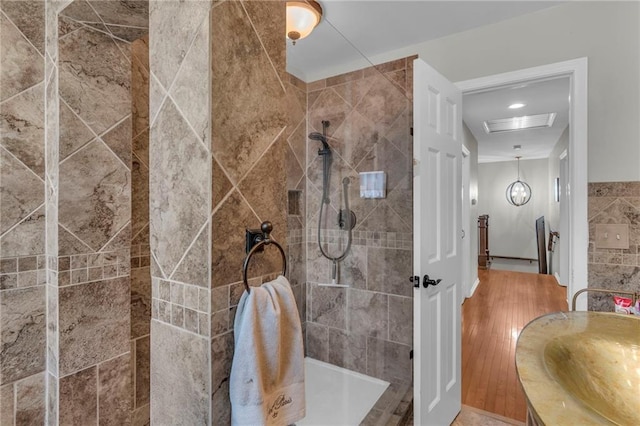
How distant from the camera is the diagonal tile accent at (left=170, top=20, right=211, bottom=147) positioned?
0.74 meters

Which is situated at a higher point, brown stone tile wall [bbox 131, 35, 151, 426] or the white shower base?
brown stone tile wall [bbox 131, 35, 151, 426]

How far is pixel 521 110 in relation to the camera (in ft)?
11.8

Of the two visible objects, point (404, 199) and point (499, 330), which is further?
point (499, 330)

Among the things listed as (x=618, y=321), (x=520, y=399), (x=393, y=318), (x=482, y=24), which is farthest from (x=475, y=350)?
(x=482, y=24)

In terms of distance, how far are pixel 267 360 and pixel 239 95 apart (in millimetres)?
673

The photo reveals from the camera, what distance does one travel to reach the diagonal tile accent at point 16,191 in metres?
1.06

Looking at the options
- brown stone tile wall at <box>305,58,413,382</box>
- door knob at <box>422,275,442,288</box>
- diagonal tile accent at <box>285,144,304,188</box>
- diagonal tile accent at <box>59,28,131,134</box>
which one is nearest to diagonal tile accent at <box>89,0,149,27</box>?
diagonal tile accent at <box>59,28,131,134</box>

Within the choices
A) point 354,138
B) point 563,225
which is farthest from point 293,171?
point 563,225

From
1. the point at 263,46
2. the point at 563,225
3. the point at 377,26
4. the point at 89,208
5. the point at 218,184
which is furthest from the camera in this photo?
the point at 563,225

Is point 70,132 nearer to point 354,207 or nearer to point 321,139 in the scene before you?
point 321,139

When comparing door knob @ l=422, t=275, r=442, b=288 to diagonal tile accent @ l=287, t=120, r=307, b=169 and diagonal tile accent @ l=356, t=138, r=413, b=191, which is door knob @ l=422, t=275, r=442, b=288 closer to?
diagonal tile accent @ l=356, t=138, r=413, b=191

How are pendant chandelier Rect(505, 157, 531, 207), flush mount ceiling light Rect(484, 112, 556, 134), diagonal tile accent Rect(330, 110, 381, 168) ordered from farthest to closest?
pendant chandelier Rect(505, 157, 531, 207)
flush mount ceiling light Rect(484, 112, 556, 134)
diagonal tile accent Rect(330, 110, 381, 168)

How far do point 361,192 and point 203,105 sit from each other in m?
1.60

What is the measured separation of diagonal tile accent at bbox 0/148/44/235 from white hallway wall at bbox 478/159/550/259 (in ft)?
27.6
